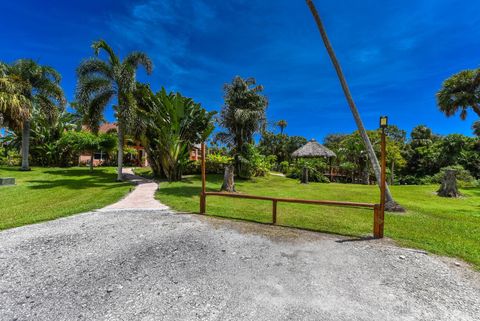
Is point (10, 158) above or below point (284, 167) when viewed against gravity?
above

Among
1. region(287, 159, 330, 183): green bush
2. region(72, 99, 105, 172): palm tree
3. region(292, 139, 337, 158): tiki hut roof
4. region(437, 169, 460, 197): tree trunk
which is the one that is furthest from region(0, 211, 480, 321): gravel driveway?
region(292, 139, 337, 158): tiki hut roof

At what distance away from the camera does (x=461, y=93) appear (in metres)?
19.6

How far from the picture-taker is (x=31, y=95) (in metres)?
18.4

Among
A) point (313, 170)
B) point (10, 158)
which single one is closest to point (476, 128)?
point (313, 170)

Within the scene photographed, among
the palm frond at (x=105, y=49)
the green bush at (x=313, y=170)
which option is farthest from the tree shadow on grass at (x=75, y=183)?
the green bush at (x=313, y=170)

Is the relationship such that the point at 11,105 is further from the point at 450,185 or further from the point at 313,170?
the point at 450,185

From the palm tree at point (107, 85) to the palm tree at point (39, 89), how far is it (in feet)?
22.2

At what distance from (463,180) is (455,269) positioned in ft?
73.7

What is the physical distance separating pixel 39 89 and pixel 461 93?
36500mm

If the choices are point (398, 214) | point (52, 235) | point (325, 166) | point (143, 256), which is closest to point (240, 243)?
point (143, 256)

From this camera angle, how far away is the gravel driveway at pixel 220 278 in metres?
2.70

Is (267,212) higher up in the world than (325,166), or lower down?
lower down

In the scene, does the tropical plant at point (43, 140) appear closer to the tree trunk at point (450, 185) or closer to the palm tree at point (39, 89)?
the palm tree at point (39, 89)

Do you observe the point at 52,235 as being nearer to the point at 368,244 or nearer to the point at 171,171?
the point at 368,244
